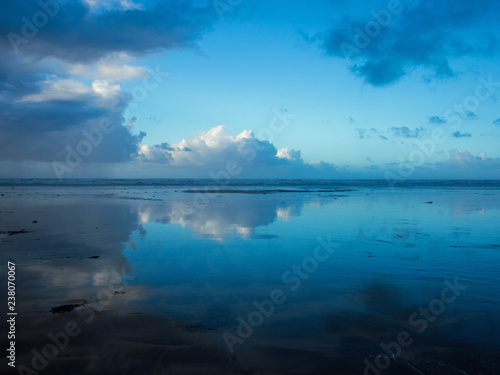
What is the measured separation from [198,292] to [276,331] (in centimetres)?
219

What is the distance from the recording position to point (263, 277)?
804 centimetres

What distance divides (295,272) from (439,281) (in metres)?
3.34

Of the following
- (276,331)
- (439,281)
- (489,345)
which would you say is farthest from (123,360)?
(439,281)

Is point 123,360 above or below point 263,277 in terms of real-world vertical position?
below

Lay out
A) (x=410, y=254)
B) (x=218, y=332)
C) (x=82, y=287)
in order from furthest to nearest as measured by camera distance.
Answer: (x=410, y=254) → (x=82, y=287) → (x=218, y=332)

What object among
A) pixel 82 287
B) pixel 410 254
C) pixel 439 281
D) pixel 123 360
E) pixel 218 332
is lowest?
pixel 123 360

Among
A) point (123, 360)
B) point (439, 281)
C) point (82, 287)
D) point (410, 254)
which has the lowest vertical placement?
point (123, 360)

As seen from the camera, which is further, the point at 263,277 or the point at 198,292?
the point at 263,277

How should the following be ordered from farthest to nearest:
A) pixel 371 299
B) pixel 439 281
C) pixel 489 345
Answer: pixel 439 281 < pixel 371 299 < pixel 489 345

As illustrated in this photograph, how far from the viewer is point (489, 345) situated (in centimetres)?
500

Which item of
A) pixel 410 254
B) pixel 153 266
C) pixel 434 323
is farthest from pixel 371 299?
pixel 153 266

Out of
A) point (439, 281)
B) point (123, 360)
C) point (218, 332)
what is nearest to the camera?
point (123, 360)

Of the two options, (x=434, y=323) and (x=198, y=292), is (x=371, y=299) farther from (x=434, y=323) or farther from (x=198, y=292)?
(x=198, y=292)

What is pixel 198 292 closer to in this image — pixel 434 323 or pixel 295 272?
pixel 295 272
